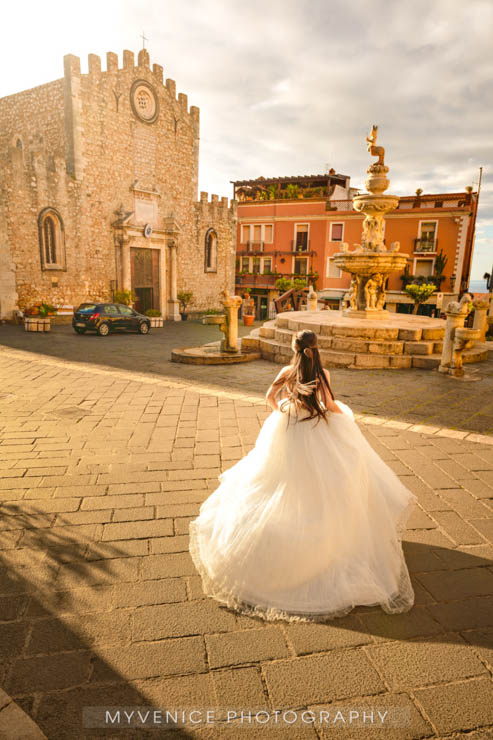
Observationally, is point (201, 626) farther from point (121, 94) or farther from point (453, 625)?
point (121, 94)

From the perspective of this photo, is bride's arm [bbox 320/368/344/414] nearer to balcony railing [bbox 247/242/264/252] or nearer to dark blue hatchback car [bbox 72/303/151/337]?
dark blue hatchback car [bbox 72/303/151/337]

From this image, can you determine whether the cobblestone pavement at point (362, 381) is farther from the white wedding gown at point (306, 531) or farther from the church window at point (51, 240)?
the church window at point (51, 240)

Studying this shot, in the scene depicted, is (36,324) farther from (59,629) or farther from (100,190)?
(59,629)

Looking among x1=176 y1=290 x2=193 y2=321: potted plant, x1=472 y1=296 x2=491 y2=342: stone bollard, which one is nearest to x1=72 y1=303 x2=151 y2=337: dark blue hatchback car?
x1=176 y1=290 x2=193 y2=321: potted plant

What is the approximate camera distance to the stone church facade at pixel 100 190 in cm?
1892

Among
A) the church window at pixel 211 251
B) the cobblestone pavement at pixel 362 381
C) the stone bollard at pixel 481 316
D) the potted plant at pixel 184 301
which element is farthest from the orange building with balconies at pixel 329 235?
the cobblestone pavement at pixel 362 381

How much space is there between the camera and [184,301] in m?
26.1

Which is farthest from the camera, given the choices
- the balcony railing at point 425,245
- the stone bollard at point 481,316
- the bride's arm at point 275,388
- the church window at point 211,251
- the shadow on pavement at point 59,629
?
the balcony railing at point 425,245

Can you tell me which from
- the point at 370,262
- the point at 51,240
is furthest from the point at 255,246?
the point at 370,262

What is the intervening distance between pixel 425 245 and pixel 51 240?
22.4 m

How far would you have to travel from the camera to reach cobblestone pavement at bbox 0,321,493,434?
6699mm

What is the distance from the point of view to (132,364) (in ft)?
35.0

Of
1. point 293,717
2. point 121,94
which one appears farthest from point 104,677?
point 121,94

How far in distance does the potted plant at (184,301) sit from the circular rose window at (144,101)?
8.85m
